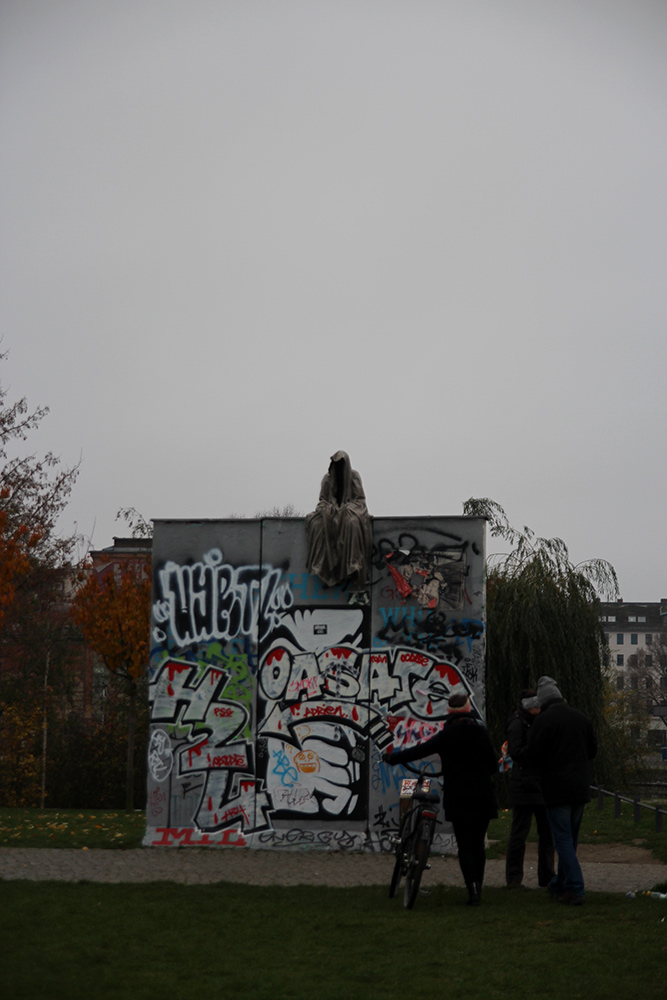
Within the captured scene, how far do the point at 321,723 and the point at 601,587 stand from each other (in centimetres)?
1230

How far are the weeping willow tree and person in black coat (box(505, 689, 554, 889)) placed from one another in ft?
34.7

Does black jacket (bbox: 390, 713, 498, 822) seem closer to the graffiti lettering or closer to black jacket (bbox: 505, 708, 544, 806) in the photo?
black jacket (bbox: 505, 708, 544, 806)

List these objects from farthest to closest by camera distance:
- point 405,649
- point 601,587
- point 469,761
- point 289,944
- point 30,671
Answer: point 30,671 < point 601,587 < point 405,649 < point 469,761 < point 289,944

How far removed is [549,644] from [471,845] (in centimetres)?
1298

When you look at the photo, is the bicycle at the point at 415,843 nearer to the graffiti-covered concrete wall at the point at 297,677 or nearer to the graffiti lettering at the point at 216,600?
the graffiti-covered concrete wall at the point at 297,677

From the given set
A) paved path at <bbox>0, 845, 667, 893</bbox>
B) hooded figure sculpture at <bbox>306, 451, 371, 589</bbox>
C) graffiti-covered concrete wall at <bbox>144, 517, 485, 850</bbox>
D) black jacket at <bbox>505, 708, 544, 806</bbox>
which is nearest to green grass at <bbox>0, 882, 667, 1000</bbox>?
paved path at <bbox>0, 845, 667, 893</bbox>

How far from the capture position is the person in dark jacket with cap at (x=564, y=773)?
30.2 feet

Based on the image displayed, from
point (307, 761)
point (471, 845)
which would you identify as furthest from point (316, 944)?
point (307, 761)

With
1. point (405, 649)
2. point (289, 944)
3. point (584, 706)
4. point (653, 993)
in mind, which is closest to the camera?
point (653, 993)

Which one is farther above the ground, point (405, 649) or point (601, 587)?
point (601, 587)

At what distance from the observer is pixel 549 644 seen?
71.6 feet

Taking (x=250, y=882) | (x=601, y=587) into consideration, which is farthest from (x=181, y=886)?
(x=601, y=587)

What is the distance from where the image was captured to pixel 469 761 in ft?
31.0

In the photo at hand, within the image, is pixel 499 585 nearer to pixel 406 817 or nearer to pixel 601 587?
pixel 601 587
